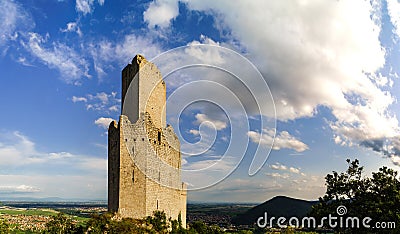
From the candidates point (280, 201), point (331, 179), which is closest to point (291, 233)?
point (331, 179)

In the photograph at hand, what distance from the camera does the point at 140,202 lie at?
27.3 metres

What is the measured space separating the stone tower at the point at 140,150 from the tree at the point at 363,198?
12446mm

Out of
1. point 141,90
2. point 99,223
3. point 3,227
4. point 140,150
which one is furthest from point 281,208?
point 3,227

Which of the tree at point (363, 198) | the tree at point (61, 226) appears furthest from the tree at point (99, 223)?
the tree at point (363, 198)

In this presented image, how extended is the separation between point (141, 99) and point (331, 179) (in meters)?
15.6

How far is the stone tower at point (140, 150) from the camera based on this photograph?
2758cm

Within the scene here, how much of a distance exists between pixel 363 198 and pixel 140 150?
53.5 feet

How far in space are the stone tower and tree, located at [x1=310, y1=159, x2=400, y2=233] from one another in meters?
12.4

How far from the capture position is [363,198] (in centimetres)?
2358

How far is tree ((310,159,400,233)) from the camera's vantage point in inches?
887

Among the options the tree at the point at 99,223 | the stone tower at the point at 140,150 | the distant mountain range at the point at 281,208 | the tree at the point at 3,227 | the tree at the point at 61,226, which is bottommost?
the distant mountain range at the point at 281,208

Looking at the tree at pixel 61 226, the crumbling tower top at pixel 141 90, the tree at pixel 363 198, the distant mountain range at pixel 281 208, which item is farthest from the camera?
the distant mountain range at pixel 281 208

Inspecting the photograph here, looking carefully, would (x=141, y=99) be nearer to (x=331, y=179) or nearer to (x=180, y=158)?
(x=180, y=158)

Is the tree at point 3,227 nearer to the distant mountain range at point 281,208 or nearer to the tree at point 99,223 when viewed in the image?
the tree at point 99,223
